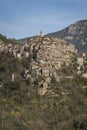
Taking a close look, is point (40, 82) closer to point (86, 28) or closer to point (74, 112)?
point (74, 112)

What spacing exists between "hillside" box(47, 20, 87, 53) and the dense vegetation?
276 feet

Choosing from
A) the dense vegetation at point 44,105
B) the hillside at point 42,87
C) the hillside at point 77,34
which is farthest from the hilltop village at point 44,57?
the hillside at point 77,34

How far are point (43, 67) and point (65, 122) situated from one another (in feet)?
Result: 71.0

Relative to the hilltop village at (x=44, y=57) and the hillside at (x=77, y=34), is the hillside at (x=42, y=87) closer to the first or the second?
the hilltop village at (x=44, y=57)

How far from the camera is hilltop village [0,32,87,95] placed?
82.8 metres

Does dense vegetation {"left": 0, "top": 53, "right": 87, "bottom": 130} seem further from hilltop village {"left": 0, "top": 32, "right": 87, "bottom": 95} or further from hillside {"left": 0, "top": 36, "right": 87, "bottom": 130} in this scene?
hilltop village {"left": 0, "top": 32, "right": 87, "bottom": 95}

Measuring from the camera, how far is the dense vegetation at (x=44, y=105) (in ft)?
211

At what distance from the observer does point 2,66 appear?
91.2m

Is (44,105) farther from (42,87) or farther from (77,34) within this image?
(77,34)

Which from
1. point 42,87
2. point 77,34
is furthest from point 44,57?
point 77,34

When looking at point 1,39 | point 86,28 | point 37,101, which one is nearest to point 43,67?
point 37,101

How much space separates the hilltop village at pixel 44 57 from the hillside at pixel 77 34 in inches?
2653

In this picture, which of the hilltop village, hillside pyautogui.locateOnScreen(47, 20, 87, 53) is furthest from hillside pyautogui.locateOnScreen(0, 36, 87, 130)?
hillside pyautogui.locateOnScreen(47, 20, 87, 53)

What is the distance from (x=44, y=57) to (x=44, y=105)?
1915 centimetres
